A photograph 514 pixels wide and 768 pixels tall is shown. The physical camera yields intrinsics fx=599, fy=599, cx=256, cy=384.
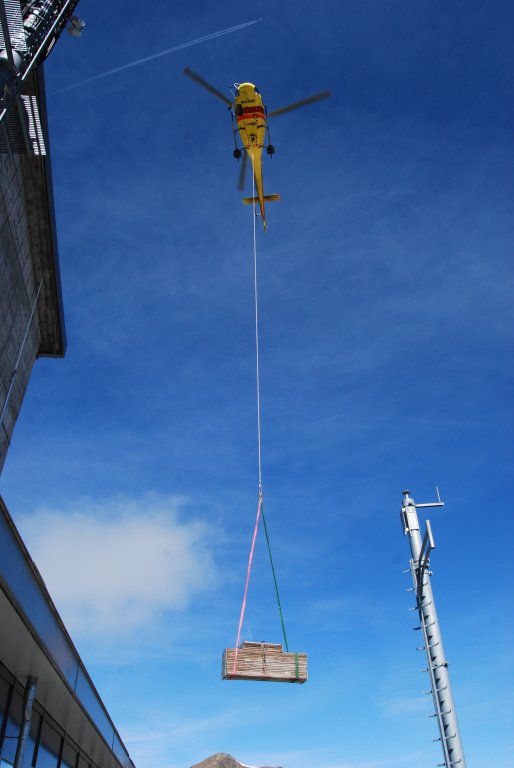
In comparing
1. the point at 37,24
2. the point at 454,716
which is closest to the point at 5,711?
the point at 454,716

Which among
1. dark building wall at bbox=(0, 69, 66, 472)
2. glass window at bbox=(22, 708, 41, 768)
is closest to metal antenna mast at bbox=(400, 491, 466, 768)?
glass window at bbox=(22, 708, 41, 768)

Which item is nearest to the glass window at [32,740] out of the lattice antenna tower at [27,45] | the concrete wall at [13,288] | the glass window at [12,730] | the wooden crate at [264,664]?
the glass window at [12,730]

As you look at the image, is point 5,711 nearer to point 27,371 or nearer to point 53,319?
point 27,371

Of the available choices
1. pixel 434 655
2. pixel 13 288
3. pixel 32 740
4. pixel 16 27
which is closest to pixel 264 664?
pixel 434 655

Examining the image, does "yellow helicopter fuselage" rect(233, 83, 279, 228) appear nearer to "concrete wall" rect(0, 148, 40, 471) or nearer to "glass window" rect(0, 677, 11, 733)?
"concrete wall" rect(0, 148, 40, 471)

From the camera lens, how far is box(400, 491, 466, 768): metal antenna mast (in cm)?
1321

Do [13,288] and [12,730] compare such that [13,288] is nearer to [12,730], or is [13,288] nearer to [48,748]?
[12,730]

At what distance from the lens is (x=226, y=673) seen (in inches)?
488

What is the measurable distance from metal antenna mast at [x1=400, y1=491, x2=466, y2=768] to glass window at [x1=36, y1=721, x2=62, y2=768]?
905 centimetres

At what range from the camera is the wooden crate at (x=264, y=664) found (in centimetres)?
1248

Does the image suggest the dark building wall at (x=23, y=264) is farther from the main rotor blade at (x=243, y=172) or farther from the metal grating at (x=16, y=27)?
the main rotor blade at (x=243, y=172)

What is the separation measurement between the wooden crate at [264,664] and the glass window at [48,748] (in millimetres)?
4934

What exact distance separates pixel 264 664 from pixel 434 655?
14.4ft

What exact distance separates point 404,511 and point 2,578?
468 inches
